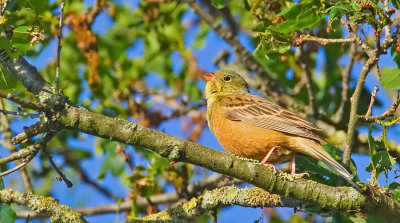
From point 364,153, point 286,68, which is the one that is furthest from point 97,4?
point 364,153

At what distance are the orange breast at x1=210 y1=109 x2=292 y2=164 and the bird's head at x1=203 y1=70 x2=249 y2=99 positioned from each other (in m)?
1.32

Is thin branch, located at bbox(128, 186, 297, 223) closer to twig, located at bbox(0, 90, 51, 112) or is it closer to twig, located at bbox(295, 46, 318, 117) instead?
twig, located at bbox(0, 90, 51, 112)

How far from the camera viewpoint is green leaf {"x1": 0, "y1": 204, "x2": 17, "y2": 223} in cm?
475

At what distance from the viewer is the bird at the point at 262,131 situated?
634 cm

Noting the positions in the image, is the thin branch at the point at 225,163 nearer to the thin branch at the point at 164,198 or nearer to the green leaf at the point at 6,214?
Result: the green leaf at the point at 6,214

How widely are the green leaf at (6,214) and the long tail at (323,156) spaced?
8.86 ft

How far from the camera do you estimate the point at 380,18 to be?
A: 4.87 metres

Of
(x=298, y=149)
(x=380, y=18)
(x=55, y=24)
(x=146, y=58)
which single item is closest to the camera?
(x=380, y=18)

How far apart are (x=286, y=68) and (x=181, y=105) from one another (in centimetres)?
166

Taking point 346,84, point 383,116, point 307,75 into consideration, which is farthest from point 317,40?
point 346,84

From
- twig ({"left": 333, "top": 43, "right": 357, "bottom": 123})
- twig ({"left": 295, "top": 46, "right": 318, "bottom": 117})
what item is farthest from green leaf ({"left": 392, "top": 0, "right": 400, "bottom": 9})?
twig ({"left": 333, "top": 43, "right": 357, "bottom": 123})

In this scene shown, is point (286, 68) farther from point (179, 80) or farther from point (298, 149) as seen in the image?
point (298, 149)

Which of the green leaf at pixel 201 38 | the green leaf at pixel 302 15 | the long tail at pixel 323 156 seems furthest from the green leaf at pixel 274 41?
the green leaf at pixel 201 38

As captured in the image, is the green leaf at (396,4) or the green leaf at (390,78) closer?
the green leaf at (396,4)
